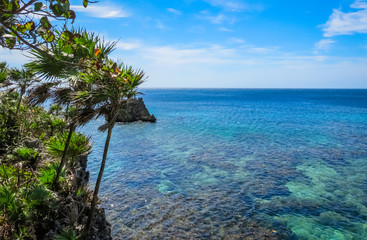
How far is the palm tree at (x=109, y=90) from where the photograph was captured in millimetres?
6324

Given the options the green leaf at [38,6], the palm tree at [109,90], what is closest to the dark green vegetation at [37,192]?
the palm tree at [109,90]

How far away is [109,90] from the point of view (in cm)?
652

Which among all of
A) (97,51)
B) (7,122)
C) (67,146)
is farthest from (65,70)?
(7,122)

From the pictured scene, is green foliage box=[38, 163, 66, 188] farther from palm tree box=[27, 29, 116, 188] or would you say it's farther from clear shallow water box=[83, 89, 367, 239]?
clear shallow water box=[83, 89, 367, 239]

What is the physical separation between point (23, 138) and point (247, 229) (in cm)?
1269

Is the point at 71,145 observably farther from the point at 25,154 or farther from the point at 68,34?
the point at 68,34

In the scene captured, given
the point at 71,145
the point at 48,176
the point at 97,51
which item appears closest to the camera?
the point at 97,51

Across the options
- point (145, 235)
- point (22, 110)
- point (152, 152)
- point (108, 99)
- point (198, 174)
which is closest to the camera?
point (108, 99)

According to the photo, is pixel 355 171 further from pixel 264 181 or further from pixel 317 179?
pixel 264 181

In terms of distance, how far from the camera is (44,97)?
7.79m

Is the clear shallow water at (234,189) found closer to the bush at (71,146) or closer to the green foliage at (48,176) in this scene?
the green foliage at (48,176)

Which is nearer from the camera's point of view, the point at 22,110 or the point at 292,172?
the point at 22,110

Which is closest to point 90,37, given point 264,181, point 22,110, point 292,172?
point 22,110

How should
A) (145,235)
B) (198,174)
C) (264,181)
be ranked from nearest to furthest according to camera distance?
1. (145,235)
2. (264,181)
3. (198,174)
